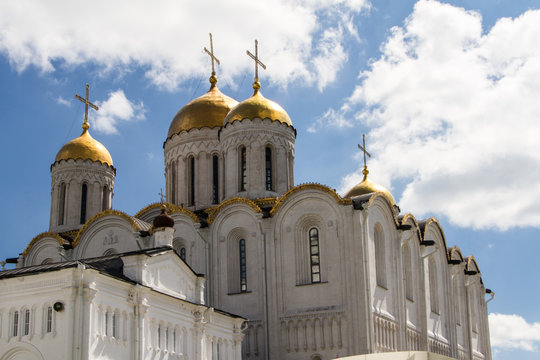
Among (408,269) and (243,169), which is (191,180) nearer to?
(243,169)

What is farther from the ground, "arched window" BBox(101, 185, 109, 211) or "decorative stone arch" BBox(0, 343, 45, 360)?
"arched window" BBox(101, 185, 109, 211)

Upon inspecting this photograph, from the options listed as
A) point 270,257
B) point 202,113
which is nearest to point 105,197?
point 202,113

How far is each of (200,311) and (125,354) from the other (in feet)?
12.2

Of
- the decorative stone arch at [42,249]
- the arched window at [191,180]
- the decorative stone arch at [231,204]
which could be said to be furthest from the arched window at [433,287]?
the decorative stone arch at [42,249]

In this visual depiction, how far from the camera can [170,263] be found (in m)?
23.2

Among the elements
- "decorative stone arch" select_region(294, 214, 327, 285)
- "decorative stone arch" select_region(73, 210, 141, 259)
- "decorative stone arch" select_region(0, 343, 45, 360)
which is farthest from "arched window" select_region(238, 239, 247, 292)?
"decorative stone arch" select_region(0, 343, 45, 360)

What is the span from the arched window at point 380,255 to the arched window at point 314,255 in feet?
7.27

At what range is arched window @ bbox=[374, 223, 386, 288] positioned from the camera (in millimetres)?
28203

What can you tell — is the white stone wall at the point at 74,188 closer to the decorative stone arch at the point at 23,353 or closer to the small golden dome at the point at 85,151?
the small golden dome at the point at 85,151

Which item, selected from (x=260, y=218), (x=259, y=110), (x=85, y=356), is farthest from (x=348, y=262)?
(x=85, y=356)

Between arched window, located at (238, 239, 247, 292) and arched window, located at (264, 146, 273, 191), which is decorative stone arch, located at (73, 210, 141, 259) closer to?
arched window, located at (238, 239, 247, 292)

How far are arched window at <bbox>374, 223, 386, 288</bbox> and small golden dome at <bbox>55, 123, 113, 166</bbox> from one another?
13.4 metres

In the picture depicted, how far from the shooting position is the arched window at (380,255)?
92.5 ft

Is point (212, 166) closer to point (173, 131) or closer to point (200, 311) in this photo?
point (173, 131)
